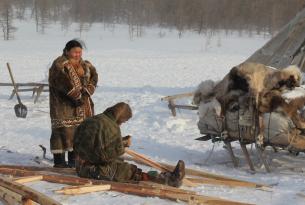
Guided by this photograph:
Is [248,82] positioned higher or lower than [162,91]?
higher

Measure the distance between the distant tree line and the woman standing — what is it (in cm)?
4470

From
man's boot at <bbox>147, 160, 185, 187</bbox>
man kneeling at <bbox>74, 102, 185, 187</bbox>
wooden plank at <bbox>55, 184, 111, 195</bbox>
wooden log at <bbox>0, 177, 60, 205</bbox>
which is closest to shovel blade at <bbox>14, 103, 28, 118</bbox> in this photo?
man kneeling at <bbox>74, 102, 185, 187</bbox>

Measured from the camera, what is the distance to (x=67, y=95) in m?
6.47

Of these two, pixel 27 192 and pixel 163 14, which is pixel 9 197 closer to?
pixel 27 192

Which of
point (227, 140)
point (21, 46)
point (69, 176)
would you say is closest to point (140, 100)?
point (227, 140)

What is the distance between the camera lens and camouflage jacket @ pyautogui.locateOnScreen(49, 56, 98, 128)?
21.0 ft

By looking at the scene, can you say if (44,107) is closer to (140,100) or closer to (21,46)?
(140,100)

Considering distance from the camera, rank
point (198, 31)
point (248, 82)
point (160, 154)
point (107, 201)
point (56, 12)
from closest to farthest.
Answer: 1. point (107, 201)
2. point (248, 82)
3. point (160, 154)
4. point (198, 31)
5. point (56, 12)

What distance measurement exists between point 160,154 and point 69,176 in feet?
8.51

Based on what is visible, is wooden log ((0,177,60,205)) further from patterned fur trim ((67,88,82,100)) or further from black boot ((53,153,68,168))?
patterned fur trim ((67,88,82,100))

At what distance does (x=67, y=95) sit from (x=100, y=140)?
1300 millimetres

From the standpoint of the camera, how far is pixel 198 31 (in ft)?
186

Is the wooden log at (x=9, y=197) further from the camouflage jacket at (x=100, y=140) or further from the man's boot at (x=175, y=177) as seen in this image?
the man's boot at (x=175, y=177)

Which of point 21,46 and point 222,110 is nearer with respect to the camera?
point 222,110
